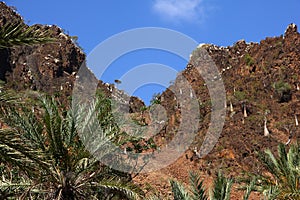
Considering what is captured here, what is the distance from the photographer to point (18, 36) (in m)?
4.21

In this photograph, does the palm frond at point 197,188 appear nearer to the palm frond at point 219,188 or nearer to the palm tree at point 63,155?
the palm frond at point 219,188

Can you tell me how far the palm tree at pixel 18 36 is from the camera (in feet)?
13.8

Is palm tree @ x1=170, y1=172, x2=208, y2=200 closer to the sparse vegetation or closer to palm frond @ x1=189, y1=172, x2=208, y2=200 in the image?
palm frond @ x1=189, y1=172, x2=208, y2=200

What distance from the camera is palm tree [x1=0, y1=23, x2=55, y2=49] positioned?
13.8 ft

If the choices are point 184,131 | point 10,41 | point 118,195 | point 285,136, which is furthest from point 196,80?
point 10,41

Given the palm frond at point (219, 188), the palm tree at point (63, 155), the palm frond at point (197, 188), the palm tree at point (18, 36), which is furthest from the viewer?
the palm tree at point (63, 155)

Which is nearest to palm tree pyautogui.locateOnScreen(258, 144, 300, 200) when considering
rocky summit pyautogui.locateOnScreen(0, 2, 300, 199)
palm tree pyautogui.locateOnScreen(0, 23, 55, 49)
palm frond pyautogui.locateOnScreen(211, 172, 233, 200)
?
palm frond pyautogui.locateOnScreen(211, 172, 233, 200)

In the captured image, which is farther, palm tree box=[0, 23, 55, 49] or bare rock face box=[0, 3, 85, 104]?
bare rock face box=[0, 3, 85, 104]

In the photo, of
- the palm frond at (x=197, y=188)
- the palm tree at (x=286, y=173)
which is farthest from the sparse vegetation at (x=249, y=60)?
the palm frond at (x=197, y=188)

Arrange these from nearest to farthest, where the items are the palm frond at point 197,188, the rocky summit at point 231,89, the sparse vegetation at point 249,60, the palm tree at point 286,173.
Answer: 1. the palm frond at point 197,188
2. the palm tree at point 286,173
3. the rocky summit at point 231,89
4. the sparse vegetation at point 249,60

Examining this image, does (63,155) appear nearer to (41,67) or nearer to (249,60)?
(41,67)

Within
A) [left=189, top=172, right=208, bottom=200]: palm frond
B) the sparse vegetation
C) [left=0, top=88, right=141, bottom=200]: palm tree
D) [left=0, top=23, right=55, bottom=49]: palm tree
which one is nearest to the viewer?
[left=0, top=23, right=55, bottom=49]: palm tree

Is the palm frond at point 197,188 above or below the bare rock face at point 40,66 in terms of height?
below

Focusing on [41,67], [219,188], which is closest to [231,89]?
[41,67]
